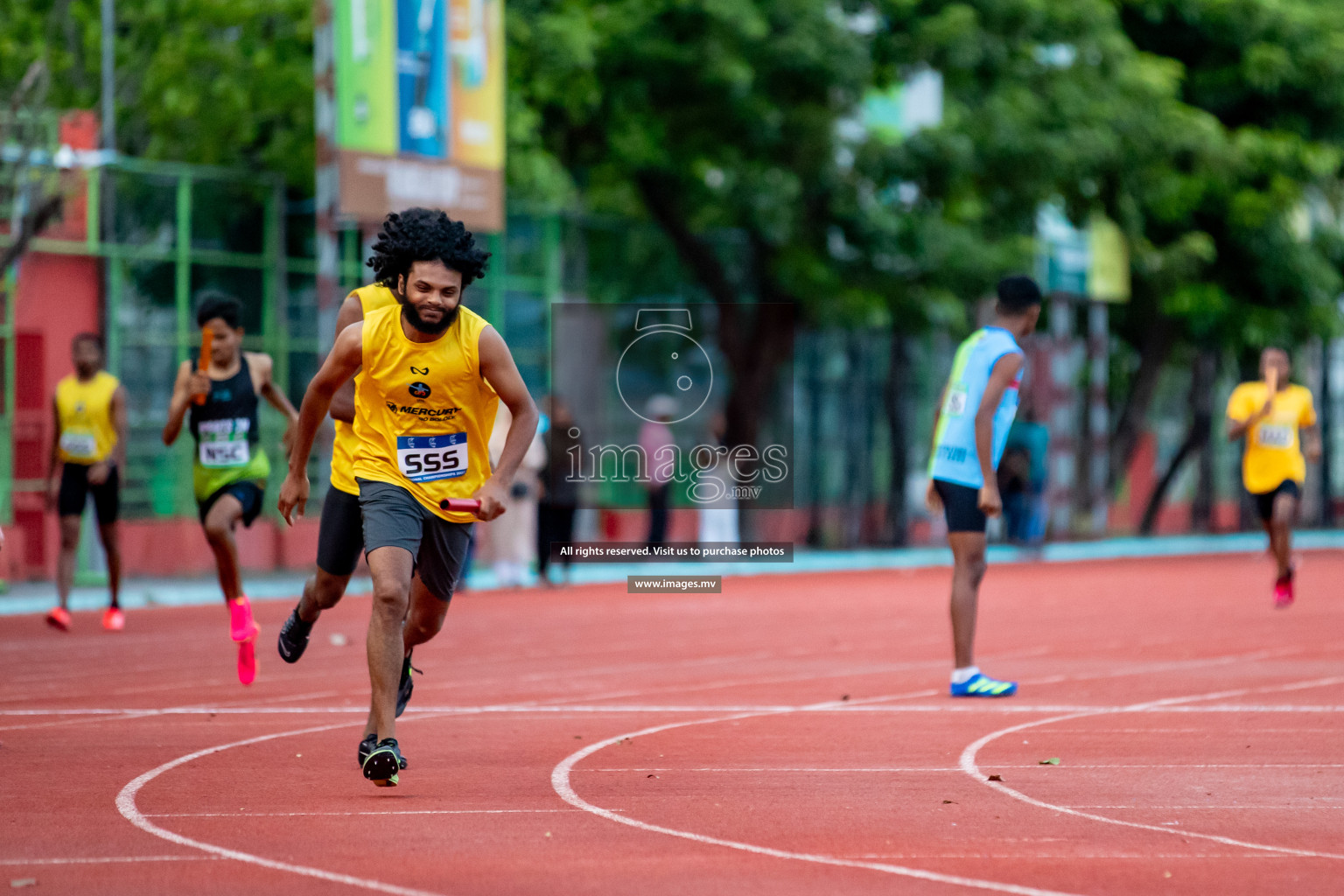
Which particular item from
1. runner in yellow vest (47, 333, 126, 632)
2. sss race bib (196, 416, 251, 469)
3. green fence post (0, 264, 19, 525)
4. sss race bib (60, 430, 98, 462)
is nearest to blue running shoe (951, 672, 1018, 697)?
sss race bib (196, 416, 251, 469)

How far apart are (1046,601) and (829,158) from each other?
847 cm

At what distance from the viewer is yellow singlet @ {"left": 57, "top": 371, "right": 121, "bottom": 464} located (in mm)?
13938

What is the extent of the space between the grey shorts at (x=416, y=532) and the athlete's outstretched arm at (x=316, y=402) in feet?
1.12

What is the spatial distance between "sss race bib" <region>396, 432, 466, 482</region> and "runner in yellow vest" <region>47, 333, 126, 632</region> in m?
7.13

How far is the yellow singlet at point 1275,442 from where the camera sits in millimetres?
16766

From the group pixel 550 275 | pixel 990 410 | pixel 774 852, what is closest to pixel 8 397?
pixel 550 275

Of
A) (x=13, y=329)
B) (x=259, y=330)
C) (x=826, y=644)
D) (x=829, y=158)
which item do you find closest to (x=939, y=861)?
(x=826, y=644)

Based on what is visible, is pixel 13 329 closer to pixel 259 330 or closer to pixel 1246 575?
pixel 259 330

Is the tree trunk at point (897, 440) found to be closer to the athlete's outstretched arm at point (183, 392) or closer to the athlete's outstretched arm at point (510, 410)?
the athlete's outstretched arm at point (183, 392)

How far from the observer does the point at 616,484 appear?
1075 inches

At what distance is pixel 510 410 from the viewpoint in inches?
279

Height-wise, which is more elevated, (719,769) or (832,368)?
(832,368)

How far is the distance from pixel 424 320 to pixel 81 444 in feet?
25.1

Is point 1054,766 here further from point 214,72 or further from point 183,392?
point 214,72
